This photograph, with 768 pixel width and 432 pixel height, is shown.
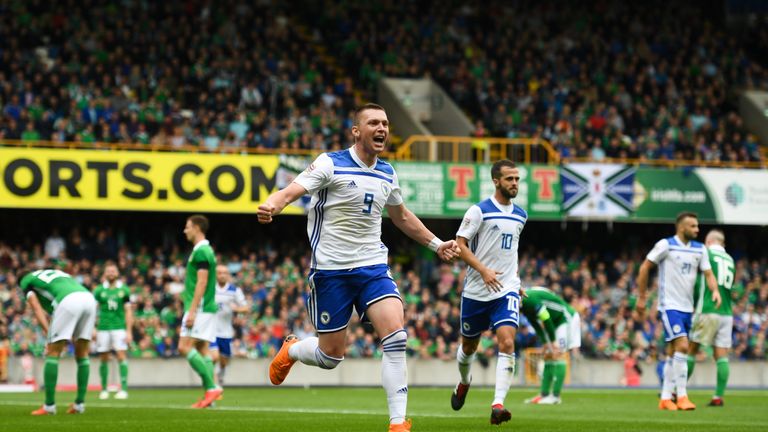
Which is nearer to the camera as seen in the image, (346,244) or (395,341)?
(395,341)

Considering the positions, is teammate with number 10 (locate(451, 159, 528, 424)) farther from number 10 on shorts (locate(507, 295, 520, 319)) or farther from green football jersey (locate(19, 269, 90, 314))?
green football jersey (locate(19, 269, 90, 314))

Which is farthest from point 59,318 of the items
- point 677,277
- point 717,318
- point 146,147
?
point 146,147

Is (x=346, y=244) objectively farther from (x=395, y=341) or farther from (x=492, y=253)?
(x=492, y=253)

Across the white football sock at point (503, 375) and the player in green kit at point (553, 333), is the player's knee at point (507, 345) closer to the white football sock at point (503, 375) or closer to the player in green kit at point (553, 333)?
the white football sock at point (503, 375)

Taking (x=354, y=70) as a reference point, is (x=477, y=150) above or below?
below

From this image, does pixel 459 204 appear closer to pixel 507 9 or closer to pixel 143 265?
pixel 143 265

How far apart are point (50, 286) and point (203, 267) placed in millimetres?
2005

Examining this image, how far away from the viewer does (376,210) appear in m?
11.1

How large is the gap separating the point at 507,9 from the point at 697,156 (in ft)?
29.2

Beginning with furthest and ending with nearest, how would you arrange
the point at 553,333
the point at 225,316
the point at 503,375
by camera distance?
the point at 225,316 < the point at 553,333 < the point at 503,375

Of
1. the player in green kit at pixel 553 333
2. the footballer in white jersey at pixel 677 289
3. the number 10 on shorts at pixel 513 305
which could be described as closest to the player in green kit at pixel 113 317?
the player in green kit at pixel 553 333

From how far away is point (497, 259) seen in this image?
14.6 meters

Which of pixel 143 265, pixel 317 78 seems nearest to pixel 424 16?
pixel 317 78

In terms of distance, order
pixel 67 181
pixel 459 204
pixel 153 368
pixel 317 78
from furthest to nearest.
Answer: pixel 317 78 → pixel 459 204 → pixel 67 181 → pixel 153 368
